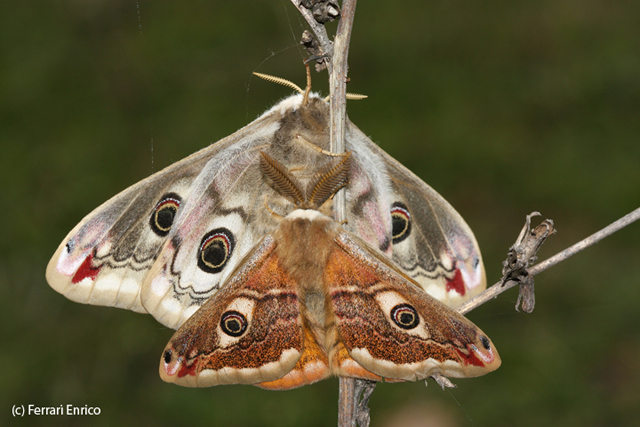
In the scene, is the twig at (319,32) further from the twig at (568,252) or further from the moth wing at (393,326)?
the twig at (568,252)

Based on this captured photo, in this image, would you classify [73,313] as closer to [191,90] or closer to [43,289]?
[43,289]

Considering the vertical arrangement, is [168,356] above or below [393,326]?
below

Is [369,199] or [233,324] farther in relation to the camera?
[369,199]

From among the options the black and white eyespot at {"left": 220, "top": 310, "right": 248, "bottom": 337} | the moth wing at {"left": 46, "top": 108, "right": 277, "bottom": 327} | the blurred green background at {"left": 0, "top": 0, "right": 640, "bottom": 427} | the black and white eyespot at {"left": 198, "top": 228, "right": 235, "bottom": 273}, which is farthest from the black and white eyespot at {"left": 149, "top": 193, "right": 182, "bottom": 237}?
the blurred green background at {"left": 0, "top": 0, "right": 640, "bottom": 427}

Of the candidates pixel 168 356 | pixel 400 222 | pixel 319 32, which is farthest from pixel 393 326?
pixel 319 32

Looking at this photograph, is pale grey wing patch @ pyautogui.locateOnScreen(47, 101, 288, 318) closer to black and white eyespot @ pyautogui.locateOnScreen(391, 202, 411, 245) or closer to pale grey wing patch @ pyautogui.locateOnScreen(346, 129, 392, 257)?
pale grey wing patch @ pyautogui.locateOnScreen(346, 129, 392, 257)

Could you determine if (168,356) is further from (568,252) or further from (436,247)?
(568,252)
